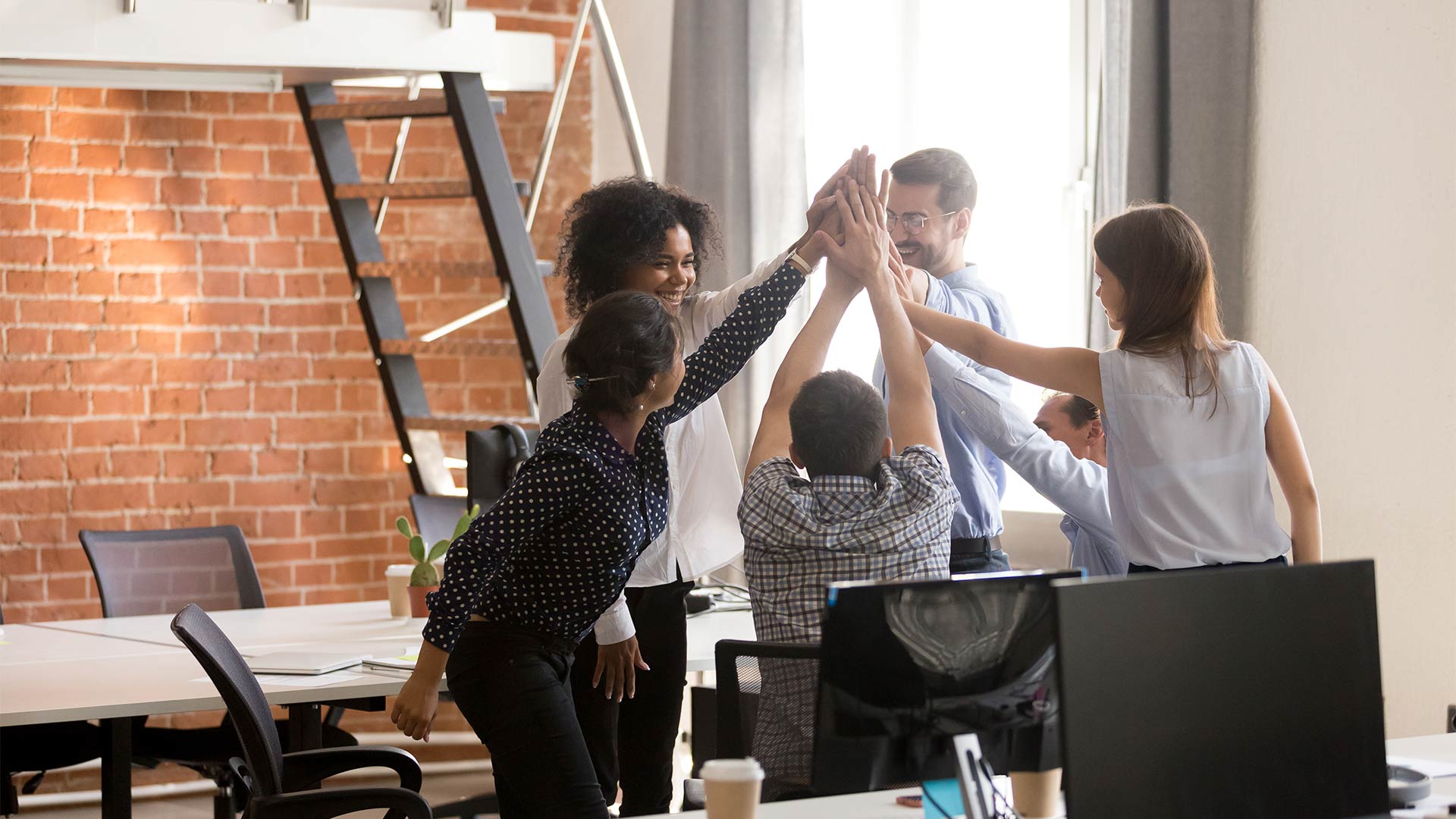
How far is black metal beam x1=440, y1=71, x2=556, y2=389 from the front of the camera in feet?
12.8

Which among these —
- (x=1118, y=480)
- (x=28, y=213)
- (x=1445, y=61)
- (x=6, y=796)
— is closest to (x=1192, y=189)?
(x=1445, y=61)

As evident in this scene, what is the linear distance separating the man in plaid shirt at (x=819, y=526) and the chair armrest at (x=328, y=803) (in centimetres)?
61

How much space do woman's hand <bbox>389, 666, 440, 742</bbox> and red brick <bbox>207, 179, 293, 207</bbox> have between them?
3.07 metres

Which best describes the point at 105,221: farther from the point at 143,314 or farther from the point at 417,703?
the point at 417,703

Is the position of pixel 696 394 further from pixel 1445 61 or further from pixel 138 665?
pixel 1445 61

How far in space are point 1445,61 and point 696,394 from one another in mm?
1487

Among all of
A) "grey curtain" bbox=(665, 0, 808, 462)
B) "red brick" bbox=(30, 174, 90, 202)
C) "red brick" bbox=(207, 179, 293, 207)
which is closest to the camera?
"grey curtain" bbox=(665, 0, 808, 462)

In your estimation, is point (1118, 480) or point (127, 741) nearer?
point (1118, 480)

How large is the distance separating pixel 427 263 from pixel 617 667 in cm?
204

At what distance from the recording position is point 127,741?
98.3 inches

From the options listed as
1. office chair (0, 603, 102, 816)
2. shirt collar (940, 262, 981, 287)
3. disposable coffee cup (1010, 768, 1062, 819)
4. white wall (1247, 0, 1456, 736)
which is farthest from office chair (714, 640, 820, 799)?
office chair (0, 603, 102, 816)

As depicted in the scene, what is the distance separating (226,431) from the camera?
15.1 feet

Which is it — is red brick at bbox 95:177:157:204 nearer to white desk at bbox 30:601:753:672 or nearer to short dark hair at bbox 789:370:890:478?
white desk at bbox 30:601:753:672

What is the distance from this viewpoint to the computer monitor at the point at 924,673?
138 cm
